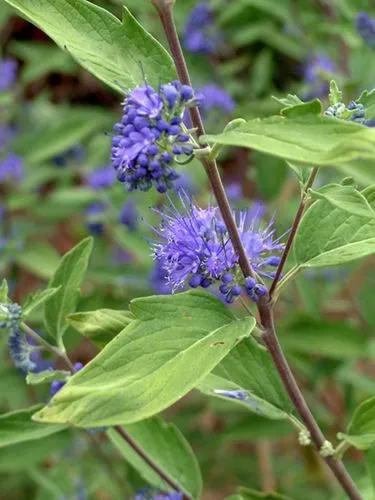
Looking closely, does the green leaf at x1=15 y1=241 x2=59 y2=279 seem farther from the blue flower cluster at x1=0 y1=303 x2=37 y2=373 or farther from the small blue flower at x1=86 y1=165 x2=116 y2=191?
the blue flower cluster at x1=0 y1=303 x2=37 y2=373

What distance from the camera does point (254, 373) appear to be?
1.51 metres

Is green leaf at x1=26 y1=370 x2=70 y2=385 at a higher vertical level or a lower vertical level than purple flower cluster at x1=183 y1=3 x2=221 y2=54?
lower

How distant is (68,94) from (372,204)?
3.99m

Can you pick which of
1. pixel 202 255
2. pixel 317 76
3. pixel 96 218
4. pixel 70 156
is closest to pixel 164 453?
pixel 202 255

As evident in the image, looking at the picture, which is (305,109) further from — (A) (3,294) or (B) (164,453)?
(B) (164,453)

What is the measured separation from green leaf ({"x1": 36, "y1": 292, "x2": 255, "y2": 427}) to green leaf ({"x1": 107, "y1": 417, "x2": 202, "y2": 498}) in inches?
21.6

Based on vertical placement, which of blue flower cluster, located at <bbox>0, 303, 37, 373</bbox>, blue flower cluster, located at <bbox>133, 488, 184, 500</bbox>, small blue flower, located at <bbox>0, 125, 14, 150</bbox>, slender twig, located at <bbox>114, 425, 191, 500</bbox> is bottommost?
blue flower cluster, located at <bbox>133, 488, 184, 500</bbox>

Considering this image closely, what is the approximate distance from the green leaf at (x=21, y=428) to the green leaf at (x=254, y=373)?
332 millimetres

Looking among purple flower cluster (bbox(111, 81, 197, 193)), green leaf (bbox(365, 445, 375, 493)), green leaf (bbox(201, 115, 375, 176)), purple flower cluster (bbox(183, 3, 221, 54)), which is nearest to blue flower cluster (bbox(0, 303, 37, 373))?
purple flower cluster (bbox(111, 81, 197, 193))

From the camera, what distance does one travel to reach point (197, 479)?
5.62 feet

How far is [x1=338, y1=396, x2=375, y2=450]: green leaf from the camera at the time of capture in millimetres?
1427

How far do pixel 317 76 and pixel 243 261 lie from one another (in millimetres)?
2040

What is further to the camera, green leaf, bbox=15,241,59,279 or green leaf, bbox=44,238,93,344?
green leaf, bbox=15,241,59,279

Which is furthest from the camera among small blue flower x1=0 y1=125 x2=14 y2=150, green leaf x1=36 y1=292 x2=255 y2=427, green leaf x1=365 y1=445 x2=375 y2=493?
small blue flower x1=0 y1=125 x2=14 y2=150
